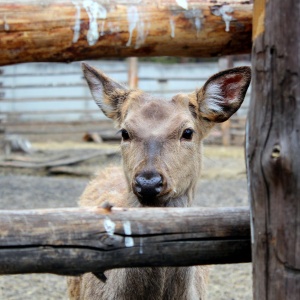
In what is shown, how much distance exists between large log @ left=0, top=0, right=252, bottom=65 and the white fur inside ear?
1.61ft

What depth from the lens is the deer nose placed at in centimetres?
375

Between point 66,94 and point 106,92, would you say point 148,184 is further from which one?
point 66,94

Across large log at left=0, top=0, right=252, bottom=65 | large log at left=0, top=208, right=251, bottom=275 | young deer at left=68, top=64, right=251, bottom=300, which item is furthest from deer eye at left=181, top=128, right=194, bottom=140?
large log at left=0, top=208, right=251, bottom=275

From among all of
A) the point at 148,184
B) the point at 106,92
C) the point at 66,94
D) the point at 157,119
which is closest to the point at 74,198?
the point at 106,92

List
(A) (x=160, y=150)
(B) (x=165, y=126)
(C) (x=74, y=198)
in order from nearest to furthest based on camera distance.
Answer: (A) (x=160, y=150)
(B) (x=165, y=126)
(C) (x=74, y=198)

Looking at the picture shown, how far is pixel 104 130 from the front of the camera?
69.3 feet

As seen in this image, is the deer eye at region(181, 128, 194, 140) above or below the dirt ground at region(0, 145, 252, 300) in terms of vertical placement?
above

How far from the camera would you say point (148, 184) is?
3748mm

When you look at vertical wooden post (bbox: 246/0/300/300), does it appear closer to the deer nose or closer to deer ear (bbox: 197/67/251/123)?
the deer nose

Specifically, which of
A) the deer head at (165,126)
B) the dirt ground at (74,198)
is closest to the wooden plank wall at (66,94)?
the dirt ground at (74,198)

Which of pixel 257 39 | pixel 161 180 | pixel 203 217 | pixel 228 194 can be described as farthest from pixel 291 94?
pixel 228 194

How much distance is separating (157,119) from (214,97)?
0.55 m

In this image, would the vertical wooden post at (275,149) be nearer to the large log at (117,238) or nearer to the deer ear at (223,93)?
the large log at (117,238)

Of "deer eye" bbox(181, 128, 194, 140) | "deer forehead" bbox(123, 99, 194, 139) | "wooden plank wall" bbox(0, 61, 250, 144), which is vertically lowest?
"wooden plank wall" bbox(0, 61, 250, 144)
